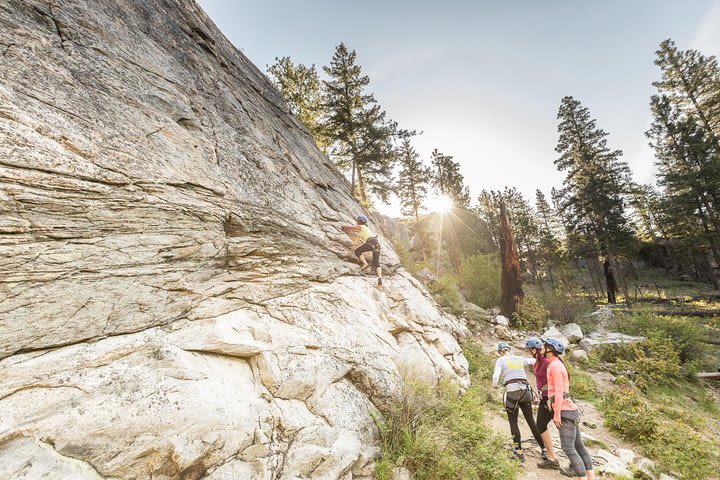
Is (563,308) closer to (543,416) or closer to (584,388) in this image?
(584,388)

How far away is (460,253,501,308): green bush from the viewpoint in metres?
20.1

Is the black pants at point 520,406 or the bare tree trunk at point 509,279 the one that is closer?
the black pants at point 520,406

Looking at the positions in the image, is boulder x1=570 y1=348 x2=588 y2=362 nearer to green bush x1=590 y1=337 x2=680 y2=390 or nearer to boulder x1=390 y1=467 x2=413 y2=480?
green bush x1=590 y1=337 x2=680 y2=390

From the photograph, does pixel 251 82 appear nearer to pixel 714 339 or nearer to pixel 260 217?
pixel 260 217

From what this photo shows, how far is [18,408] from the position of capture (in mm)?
3055

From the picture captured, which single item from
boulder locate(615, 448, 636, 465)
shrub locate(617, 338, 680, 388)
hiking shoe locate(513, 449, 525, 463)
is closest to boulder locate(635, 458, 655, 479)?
boulder locate(615, 448, 636, 465)

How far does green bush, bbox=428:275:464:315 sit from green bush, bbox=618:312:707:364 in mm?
8908

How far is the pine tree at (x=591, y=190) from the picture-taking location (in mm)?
25984

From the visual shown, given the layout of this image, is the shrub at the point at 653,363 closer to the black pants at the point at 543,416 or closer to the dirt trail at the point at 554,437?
the dirt trail at the point at 554,437

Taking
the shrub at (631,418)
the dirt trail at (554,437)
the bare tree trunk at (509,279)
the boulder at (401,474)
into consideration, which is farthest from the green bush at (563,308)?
the boulder at (401,474)

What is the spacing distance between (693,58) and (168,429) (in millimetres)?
44622

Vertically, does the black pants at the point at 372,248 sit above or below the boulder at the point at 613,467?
above

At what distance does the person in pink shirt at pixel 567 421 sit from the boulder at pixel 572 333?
39.2ft

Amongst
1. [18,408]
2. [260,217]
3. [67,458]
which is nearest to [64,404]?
[18,408]
